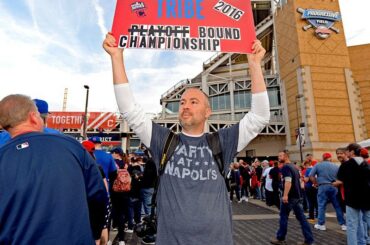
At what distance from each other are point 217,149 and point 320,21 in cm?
3296

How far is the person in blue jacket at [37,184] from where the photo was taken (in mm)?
1447

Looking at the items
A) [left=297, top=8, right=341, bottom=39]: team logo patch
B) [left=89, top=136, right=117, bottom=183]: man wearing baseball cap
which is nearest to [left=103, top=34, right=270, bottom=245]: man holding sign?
[left=89, top=136, right=117, bottom=183]: man wearing baseball cap

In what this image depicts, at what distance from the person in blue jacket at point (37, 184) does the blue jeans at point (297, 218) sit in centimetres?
535

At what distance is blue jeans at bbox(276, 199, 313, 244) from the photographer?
5614mm

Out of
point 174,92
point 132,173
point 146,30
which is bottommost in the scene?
point 132,173

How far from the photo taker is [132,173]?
750cm

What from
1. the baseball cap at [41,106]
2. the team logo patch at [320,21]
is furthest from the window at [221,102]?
the baseball cap at [41,106]

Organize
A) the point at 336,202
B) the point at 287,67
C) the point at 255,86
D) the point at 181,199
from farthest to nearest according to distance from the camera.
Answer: the point at 287,67 < the point at 336,202 < the point at 255,86 < the point at 181,199

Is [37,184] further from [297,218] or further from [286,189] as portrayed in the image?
[297,218]

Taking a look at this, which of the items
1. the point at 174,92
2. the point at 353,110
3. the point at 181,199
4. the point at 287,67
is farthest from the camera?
the point at 174,92

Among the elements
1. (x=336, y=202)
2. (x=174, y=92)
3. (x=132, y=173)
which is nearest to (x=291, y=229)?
(x=336, y=202)

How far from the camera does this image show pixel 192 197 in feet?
5.74

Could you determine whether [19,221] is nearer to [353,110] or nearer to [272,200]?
[272,200]

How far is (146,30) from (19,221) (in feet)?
6.54
